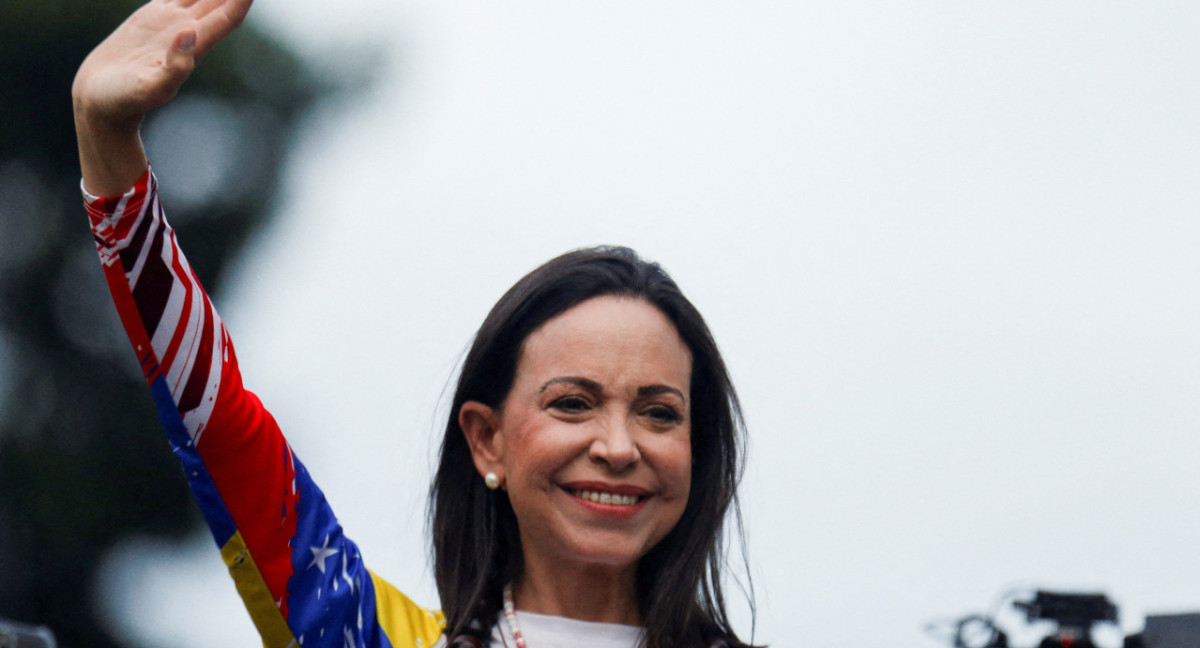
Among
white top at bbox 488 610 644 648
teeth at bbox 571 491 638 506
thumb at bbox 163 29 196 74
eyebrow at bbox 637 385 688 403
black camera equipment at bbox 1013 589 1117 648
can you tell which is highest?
thumb at bbox 163 29 196 74

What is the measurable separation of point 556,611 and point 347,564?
16.2 inches

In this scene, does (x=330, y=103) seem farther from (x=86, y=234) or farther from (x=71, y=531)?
(x=71, y=531)

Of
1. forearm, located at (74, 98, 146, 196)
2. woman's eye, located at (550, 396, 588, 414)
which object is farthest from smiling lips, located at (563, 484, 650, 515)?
forearm, located at (74, 98, 146, 196)

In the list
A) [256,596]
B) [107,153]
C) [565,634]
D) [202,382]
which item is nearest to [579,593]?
[565,634]

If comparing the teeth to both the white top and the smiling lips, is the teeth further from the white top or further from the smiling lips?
the white top

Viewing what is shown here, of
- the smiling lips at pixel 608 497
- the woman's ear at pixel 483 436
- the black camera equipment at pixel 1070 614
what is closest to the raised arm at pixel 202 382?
the woman's ear at pixel 483 436

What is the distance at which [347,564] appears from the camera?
283cm

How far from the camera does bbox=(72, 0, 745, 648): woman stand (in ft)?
7.98

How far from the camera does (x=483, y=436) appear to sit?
9.98 ft

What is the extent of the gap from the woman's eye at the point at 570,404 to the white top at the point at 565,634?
1.31 feet

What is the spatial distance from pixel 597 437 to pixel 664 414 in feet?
0.51

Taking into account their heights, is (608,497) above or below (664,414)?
below

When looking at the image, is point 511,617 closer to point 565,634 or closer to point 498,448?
point 565,634

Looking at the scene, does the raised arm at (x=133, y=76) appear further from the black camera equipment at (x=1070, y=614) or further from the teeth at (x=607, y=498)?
the black camera equipment at (x=1070, y=614)
